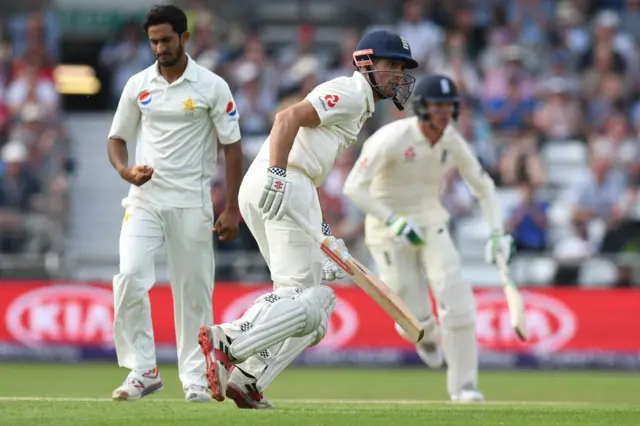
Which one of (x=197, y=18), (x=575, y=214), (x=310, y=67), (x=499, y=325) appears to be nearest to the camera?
(x=499, y=325)

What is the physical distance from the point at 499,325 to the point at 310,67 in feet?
17.0

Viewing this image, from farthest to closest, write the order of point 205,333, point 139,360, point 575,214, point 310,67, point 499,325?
point 310,67 → point 575,214 → point 499,325 → point 139,360 → point 205,333

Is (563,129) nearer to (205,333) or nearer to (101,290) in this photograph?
(101,290)

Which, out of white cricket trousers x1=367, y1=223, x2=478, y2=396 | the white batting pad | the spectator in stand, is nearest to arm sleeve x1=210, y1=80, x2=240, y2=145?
the white batting pad

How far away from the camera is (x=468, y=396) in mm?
10492

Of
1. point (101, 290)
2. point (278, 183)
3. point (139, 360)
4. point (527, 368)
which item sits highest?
point (278, 183)

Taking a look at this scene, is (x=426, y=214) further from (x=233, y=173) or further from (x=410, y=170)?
(x=233, y=173)

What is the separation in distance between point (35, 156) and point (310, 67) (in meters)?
3.91

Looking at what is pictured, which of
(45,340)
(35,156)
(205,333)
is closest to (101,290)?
(45,340)

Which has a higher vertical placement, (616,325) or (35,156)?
(35,156)

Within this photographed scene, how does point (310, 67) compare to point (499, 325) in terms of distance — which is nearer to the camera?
point (499, 325)

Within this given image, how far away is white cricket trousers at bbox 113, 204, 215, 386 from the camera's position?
8617mm

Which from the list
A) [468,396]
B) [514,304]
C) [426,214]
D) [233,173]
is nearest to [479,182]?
[426,214]

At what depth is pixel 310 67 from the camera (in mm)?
18484
